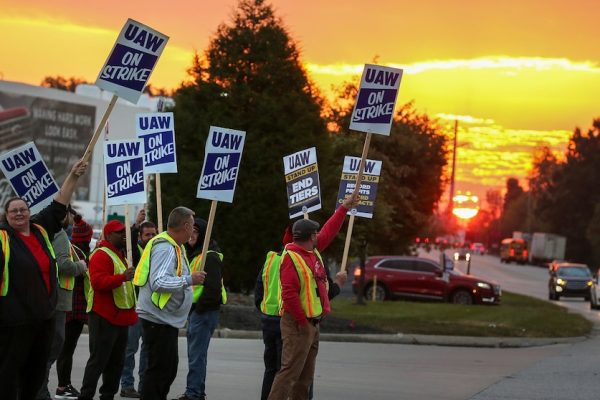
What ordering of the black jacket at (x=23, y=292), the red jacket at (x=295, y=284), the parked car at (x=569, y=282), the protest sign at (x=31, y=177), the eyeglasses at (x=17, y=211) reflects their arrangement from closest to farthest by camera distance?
the black jacket at (x=23, y=292)
the eyeglasses at (x=17, y=211)
the red jacket at (x=295, y=284)
the protest sign at (x=31, y=177)
the parked car at (x=569, y=282)

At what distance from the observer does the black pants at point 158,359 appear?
9.95 m

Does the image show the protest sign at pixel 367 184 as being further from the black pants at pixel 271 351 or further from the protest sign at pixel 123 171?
the black pants at pixel 271 351

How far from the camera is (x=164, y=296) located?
32.6ft

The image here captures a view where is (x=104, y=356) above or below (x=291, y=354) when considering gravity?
below

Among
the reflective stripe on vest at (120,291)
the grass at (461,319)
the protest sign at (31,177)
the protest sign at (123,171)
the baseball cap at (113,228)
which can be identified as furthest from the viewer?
the grass at (461,319)

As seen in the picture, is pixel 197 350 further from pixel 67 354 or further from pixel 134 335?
pixel 67 354

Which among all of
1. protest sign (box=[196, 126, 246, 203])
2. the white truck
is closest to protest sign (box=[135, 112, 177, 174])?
protest sign (box=[196, 126, 246, 203])

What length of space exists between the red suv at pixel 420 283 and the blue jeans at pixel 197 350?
1049 inches

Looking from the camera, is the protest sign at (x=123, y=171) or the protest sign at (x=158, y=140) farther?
the protest sign at (x=158, y=140)

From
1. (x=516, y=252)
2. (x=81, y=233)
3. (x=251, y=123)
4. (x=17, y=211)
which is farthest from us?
(x=516, y=252)

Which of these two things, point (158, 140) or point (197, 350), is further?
point (158, 140)

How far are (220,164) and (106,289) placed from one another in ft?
6.40

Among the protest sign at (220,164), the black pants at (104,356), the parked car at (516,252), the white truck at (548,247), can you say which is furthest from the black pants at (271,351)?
the parked car at (516,252)

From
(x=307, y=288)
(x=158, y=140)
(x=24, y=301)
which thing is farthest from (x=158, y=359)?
(x=158, y=140)
